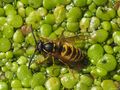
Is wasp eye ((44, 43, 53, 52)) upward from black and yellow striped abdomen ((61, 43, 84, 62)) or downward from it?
upward

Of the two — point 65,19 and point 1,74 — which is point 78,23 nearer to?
point 65,19

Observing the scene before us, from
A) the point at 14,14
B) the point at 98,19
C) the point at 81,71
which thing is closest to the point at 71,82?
the point at 81,71

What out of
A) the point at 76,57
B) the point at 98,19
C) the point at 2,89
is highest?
the point at 98,19

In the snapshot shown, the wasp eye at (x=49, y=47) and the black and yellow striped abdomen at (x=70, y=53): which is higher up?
the wasp eye at (x=49, y=47)

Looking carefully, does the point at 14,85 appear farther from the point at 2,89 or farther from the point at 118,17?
the point at 118,17

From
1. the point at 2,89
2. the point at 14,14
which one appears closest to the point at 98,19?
the point at 14,14

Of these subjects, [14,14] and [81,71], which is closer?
[81,71]

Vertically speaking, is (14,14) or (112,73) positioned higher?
(14,14)
